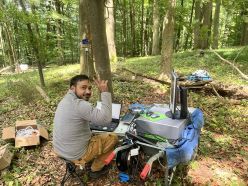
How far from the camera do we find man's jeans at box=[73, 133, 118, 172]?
13.7ft

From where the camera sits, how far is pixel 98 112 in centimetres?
373

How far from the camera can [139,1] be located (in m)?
23.5

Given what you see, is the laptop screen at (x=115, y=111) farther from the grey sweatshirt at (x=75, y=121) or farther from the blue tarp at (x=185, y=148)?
the blue tarp at (x=185, y=148)

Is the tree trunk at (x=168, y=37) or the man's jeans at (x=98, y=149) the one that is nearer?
the man's jeans at (x=98, y=149)

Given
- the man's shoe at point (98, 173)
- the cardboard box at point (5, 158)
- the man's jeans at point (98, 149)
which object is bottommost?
the man's shoe at point (98, 173)

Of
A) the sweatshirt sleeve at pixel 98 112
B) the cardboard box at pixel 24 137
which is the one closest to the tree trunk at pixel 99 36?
the cardboard box at pixel 24 137

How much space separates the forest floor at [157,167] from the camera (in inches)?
180

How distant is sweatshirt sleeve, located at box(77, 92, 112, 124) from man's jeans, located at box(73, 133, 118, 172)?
24.7 inches

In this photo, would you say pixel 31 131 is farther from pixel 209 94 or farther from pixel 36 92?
pixel 209 94

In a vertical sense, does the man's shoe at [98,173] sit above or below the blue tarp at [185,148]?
below

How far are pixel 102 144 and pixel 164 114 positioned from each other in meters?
1.23

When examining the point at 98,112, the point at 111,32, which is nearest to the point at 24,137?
the point at 98,112

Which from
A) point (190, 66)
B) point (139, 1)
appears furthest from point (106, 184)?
point (139, 1)

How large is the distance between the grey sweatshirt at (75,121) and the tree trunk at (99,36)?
6.96 ft
